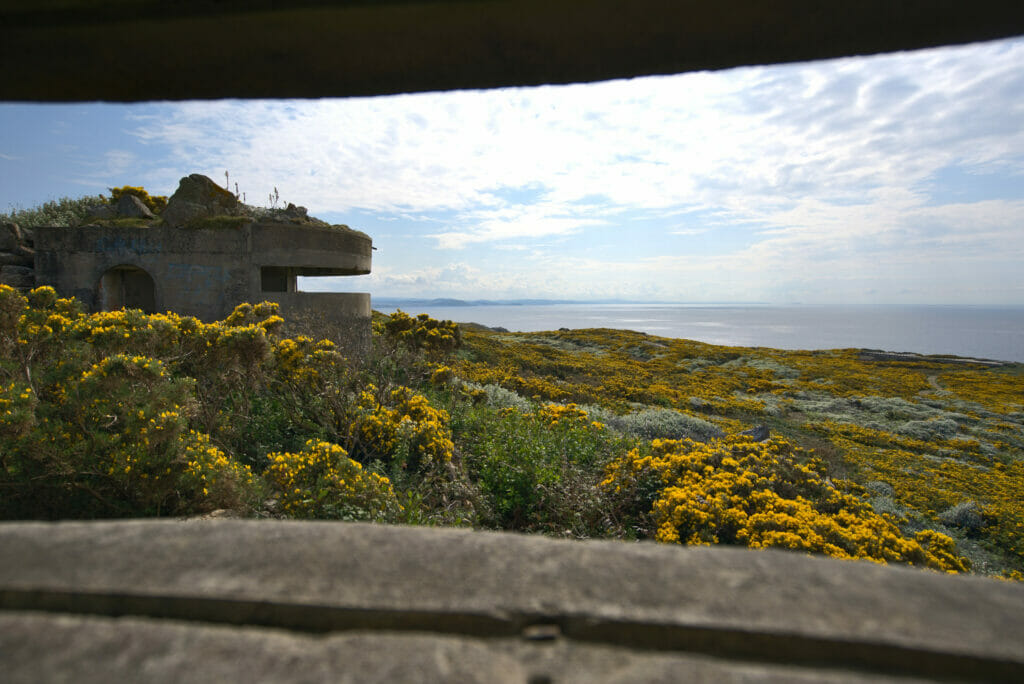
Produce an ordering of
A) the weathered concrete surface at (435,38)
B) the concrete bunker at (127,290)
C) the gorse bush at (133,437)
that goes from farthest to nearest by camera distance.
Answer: the concrete bunker at (127,290) → the gorse bush at (133,437) → the weathered concrete surface at (435,38)

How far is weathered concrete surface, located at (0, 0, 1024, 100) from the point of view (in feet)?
4.37

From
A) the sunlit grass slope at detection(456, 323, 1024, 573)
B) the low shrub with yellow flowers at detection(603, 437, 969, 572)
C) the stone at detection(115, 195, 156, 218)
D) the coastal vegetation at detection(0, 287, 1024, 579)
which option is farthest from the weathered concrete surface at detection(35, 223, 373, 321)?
the low shrub with yellow flowers at detection(603, 437, 969, 572)

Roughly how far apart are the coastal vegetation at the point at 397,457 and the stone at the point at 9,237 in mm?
6921

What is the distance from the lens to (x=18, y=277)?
33.3 ft

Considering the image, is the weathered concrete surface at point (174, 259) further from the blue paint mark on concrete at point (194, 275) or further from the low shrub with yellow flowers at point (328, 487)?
the low shrub with yellow flowers at point (328, 487)

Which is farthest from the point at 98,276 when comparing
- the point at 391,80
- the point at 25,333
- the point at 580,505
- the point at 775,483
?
the point at 775,483

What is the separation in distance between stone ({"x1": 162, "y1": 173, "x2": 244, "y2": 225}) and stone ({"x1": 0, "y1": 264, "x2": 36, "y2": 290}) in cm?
318

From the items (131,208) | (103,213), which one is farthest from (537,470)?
(103,213)

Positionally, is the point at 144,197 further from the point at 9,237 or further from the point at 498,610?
the point at 498,610

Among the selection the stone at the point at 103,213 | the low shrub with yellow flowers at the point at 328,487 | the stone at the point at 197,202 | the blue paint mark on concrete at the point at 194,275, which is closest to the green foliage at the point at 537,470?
the low shrub with yellow flowers at the point at 328,487

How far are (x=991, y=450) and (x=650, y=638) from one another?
601 inches

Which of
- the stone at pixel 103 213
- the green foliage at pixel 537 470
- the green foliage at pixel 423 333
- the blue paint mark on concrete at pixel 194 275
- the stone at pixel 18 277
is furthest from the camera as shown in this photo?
the stone at pixel 103 213

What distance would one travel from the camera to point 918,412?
15.0 m

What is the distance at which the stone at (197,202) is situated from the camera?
9938mm
